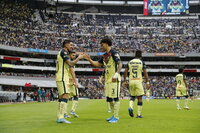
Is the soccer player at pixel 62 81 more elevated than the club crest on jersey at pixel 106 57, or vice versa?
the club crest on jersey at pixel 106 57

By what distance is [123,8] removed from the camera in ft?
294

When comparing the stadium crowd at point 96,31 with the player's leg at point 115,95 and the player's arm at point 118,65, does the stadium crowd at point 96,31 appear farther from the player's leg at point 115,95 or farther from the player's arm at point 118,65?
the player's leg at point 115,95

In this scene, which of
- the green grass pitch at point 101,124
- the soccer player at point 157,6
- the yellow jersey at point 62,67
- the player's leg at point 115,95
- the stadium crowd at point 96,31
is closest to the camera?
the green grass pitch at point 101,124

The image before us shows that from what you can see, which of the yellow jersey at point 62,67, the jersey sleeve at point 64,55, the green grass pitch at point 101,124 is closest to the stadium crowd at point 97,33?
the green grass pitch at point 101,124

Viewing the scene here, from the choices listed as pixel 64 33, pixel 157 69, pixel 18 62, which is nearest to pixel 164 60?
pixel 157 69

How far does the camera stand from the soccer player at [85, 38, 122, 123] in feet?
27.4

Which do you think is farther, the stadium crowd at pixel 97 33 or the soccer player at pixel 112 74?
the stadium crowd at pixel 97 33

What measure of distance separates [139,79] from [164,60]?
217 ft

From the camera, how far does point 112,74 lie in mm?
8734

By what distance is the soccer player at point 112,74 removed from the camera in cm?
836

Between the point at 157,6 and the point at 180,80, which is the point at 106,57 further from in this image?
the point at 157,6

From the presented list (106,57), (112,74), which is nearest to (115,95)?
(112,74)

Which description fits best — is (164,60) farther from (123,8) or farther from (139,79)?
(139,79)

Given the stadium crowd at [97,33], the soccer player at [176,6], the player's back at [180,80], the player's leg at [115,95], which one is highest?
the soccer player at [176,6]
